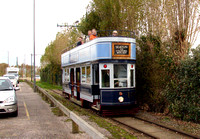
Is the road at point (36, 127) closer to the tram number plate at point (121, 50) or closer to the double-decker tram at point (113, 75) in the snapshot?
the double-decker tram at point (113, 75)

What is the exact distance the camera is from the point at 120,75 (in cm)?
1111

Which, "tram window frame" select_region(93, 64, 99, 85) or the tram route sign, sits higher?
the tram route sign

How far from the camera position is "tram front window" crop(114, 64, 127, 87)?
11031 millimetres

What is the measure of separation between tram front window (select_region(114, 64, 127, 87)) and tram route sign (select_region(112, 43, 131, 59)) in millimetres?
417

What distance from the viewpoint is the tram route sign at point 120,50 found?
1098 cm

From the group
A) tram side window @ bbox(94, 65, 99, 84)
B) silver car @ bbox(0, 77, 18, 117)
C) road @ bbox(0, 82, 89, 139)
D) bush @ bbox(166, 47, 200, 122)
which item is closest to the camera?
road @ bbox(0, 82, 89, 139)

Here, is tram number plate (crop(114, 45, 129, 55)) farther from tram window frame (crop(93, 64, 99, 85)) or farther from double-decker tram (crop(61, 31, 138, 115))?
tram window frame (crop(93, 64, 99, 85))

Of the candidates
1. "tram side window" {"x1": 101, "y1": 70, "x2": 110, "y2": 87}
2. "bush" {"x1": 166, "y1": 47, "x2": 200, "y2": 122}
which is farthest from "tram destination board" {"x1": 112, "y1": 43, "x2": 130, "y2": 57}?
"bush" {"x1": 166, "y1": 47, "x2": 200, "y2": 122}

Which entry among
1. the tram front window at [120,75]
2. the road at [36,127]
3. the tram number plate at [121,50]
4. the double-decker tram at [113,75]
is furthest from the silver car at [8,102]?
the tram number plate at [121,50]

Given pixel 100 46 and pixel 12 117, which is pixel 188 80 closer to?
pixel 100 46

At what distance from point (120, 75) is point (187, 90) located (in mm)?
2758

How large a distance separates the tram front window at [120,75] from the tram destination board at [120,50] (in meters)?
0.46

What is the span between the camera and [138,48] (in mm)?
13281

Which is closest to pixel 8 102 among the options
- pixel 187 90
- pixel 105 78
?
pixel 105 78
